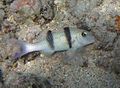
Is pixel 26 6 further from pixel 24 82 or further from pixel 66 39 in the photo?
pixel 24 82

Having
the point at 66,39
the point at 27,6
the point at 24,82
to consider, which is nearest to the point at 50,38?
the point at 66,39

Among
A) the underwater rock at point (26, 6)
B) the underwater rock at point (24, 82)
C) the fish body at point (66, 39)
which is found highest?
the underwater rock at point (26, 6)

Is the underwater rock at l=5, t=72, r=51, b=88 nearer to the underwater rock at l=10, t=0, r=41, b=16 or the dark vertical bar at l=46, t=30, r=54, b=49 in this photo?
the dark vertical bar at l=46, t=30, r=54, b=49

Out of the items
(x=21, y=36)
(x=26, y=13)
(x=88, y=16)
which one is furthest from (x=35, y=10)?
(x=88, y=16)

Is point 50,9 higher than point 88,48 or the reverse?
higher

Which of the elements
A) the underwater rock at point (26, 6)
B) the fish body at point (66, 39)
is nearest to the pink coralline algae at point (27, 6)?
the underwater rock at point (26, 6)

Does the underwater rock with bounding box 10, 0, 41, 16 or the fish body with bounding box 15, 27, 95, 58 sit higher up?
the underwater rock with bounding box 10, 0, 41, 16

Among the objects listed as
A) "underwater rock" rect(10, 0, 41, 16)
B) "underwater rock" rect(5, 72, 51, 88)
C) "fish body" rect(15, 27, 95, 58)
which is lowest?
"underwater rock" rect(5, 72, 51, 88)

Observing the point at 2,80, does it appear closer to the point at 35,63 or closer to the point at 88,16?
the point at 35,63

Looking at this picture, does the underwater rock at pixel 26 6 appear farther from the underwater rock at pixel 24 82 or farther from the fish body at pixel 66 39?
the underwater rock at pixel 24 82

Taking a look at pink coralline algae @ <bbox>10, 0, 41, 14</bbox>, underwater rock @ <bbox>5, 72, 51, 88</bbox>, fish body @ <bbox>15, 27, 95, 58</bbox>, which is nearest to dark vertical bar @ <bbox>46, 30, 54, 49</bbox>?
fish body @ <bbox>15, 27, 95, 58</bbox>

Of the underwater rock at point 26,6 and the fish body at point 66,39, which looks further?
the underwater rock at point 26,6
